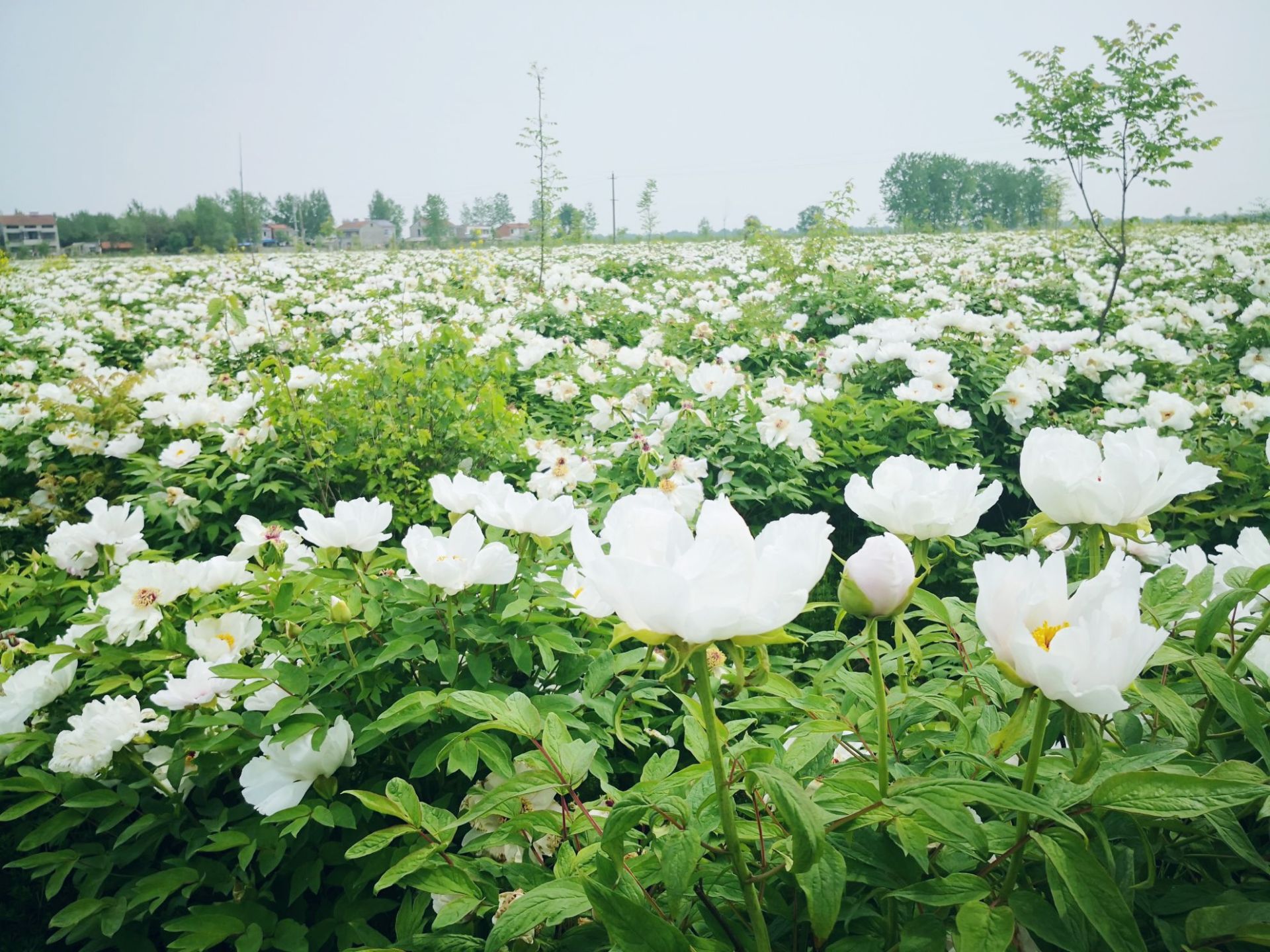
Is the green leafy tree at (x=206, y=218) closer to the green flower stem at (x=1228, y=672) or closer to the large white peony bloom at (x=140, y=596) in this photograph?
the large white peony bloom at (x=140, y=596)

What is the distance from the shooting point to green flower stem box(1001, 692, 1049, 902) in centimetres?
59

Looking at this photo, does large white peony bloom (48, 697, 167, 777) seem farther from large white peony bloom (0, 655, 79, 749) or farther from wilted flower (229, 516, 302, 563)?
wilted flower (229, 516, 302, 563)

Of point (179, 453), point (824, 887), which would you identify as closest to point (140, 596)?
point (824, 887)

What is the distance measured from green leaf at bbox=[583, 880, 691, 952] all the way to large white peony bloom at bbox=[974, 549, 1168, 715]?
0.37m

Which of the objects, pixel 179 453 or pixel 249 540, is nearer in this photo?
pixel 249 540

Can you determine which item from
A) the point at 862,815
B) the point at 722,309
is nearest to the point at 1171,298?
the point at 722,309

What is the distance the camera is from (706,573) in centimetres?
56

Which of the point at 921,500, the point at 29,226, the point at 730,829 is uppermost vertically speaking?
the point at 29,226

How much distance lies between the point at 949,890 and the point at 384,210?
220 feet

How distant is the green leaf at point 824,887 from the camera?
0.58 meters

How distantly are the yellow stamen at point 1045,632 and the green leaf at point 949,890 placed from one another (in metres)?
0.21

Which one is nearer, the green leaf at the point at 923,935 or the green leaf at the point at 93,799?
the green leaf at the point at 923,935

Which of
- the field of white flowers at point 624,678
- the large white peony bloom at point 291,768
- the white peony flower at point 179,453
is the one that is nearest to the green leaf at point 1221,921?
the field of white flowers at point 624,678

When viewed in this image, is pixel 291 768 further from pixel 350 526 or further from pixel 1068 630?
pixel 1068 630
